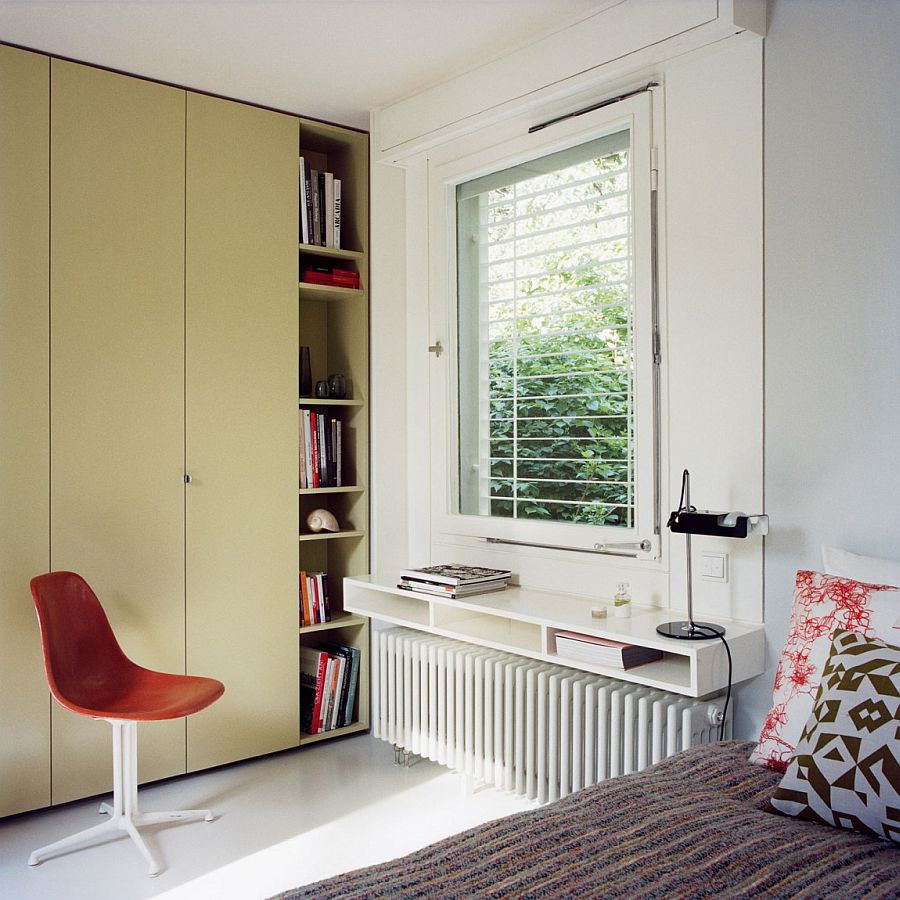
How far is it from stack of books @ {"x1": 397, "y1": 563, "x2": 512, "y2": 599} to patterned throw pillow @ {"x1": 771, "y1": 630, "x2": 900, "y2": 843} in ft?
4.62

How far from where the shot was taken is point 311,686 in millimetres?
3754

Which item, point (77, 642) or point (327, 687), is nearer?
point (77, 642)

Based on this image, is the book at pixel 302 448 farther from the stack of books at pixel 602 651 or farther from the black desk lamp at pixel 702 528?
the black desk lamp at pixel 702 528

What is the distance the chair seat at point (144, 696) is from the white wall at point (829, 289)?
169 centimetres

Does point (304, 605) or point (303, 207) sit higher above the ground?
point (303, 207)

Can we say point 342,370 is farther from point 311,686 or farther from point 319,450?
point 311,686

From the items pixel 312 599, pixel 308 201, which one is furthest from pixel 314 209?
pixel 312 599

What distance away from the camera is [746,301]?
253cm

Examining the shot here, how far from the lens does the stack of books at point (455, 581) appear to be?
304 centimetres

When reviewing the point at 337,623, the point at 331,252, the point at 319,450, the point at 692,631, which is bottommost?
the point at 337,623

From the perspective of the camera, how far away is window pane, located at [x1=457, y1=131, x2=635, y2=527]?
9.58ft

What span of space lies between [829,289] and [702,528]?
0.71m

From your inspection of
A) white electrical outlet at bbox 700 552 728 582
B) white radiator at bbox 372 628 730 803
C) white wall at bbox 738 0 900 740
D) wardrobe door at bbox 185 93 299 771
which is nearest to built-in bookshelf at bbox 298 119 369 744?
wardrobe door at bbox 185 93 299 771

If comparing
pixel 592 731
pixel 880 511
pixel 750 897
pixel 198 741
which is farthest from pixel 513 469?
pixel 750 897
